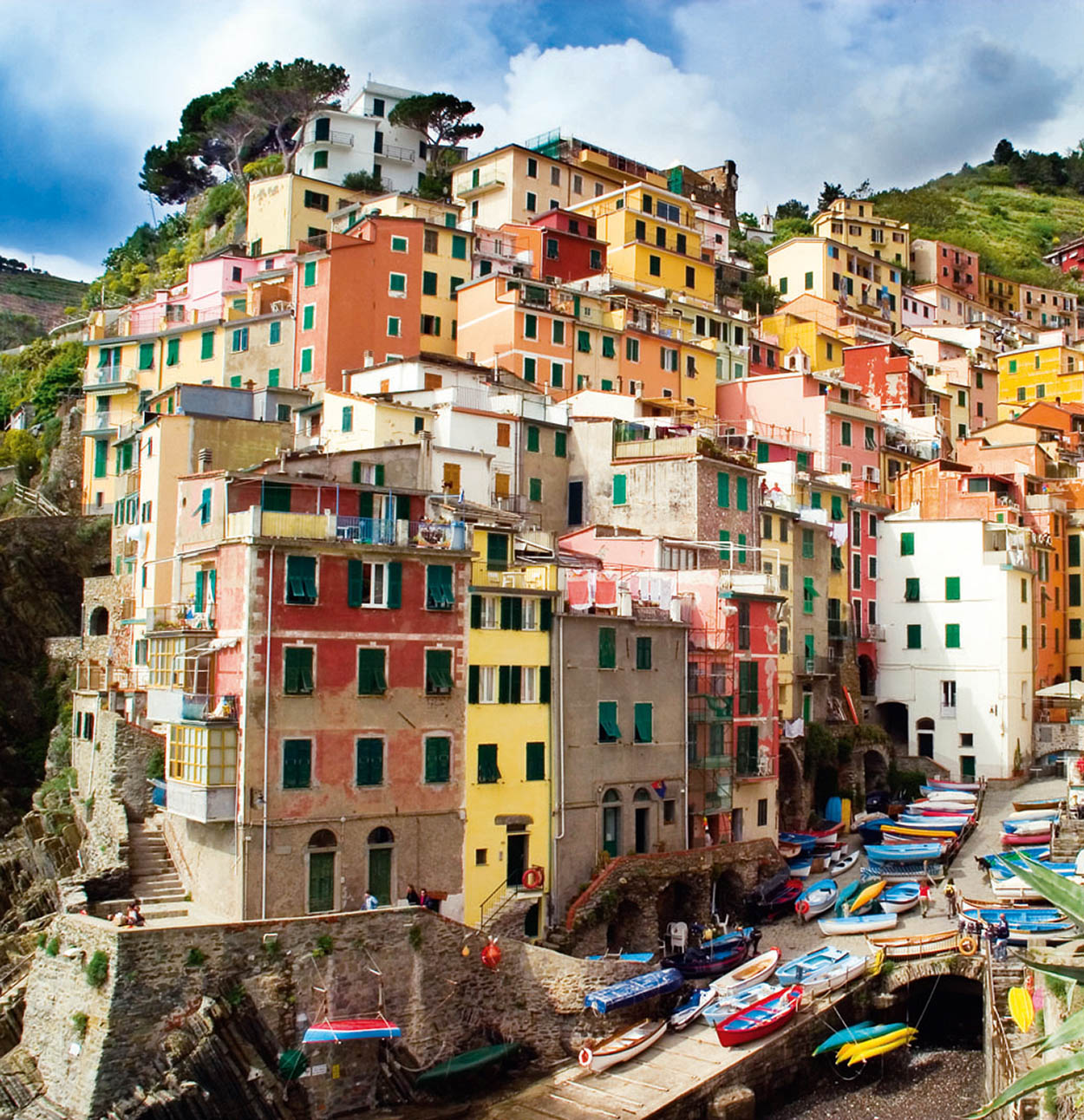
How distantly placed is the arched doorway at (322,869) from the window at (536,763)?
6.67 metres

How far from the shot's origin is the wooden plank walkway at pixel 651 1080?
33531 millimetres

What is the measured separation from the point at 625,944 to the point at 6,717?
27.2m

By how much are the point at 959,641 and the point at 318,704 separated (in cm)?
3226

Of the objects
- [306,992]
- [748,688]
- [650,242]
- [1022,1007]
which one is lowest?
[1022,1007]

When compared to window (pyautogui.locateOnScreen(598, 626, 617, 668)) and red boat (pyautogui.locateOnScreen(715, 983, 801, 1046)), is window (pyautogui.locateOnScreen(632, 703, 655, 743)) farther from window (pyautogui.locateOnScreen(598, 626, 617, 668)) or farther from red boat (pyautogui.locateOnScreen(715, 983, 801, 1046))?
red boat (pyautogui.locateOnScreen(715, 983, 801, 1046))

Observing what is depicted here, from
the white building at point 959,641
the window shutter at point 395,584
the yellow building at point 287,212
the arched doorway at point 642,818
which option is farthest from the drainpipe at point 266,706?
the yellow building at point 287,212

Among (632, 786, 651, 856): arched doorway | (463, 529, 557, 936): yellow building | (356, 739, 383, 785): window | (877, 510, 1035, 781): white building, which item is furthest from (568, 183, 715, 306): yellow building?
(356, 739, 383, 785): window

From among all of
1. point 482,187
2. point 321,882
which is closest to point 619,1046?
point 321,882

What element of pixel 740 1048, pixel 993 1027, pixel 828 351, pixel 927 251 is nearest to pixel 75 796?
pixel 740 1048

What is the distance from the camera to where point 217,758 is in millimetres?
35625

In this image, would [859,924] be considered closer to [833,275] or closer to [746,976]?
[746,976]

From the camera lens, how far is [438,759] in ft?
128

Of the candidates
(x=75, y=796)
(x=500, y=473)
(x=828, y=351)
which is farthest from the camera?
(x=828, y=351)

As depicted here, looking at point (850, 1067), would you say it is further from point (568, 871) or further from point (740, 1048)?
point (568, 871)
